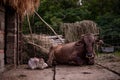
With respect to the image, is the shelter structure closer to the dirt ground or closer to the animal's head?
the dirt ground

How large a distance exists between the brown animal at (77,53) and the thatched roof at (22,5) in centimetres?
122

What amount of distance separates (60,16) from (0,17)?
478 inches

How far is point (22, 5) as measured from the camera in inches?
204

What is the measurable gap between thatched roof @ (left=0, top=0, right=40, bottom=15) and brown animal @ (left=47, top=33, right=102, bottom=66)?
4.00 feet

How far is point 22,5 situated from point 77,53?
65.6 inches

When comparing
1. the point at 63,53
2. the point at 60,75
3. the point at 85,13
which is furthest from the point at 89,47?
the point at 85,13

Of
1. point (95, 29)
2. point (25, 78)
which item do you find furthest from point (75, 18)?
point (25, 78)

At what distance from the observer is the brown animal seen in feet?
19.6

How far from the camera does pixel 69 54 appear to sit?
20.0 ft

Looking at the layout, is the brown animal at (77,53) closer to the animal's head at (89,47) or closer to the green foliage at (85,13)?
the animal's head at (89,47)

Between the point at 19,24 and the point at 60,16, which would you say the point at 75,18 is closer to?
the point at 60,16

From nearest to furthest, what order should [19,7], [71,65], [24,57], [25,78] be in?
1. [25,78]
2. [19,7]
3. [71,65]
4. [24,57]

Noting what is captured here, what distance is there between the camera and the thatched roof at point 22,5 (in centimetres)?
484

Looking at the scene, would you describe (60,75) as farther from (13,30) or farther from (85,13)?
(85,13)
